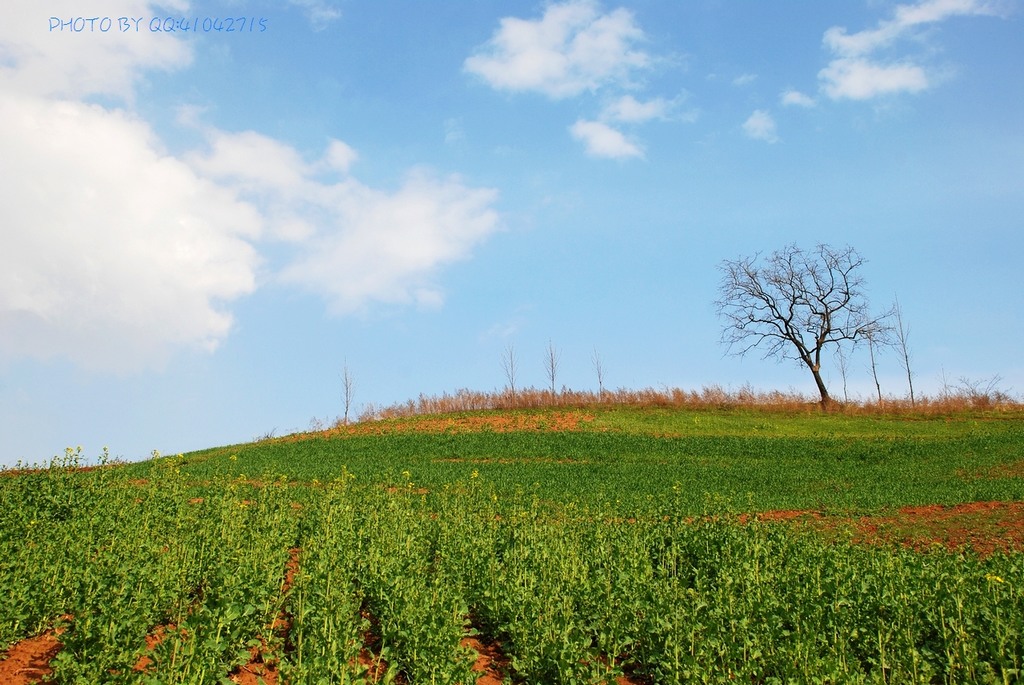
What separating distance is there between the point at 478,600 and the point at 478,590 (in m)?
0.25

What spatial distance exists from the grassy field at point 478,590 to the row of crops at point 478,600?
38mm

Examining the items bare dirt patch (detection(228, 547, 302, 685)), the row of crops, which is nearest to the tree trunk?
the row of crops

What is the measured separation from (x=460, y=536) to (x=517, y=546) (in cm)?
110

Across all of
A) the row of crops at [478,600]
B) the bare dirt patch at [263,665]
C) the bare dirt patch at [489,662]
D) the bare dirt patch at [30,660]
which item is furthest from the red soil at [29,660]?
the bare dirt patch at [489,662]

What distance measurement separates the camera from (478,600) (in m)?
9.15

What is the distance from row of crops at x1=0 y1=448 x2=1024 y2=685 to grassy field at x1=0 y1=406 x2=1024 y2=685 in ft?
0.12

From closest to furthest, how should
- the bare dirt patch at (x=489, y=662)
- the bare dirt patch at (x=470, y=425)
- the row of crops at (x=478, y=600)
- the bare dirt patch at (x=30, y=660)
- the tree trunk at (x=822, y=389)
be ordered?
the row of crops at (x=478, y=600)
the bare dirt patch at (x=30, y=660)
the bare dirt patch at (x=489, y=662)
the bare dirt patch at (x=470, y=425)
the tree trunk at (x=822, y=389)

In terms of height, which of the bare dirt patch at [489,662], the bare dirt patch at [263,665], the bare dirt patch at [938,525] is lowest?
the bare dirt patch at [938,525]

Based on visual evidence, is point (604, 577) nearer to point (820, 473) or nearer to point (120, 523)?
point (120, 523)

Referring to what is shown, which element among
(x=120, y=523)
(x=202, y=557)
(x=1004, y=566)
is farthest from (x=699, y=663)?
(x=120, y=523)

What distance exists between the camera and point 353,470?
2741 cm

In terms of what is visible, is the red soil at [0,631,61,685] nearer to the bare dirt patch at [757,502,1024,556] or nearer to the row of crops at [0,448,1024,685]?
the row of crops at [0,448,1024,685]

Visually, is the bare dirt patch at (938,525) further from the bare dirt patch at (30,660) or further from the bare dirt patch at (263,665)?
the bare dirt patch at (30,660)

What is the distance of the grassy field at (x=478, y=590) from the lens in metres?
6.63
